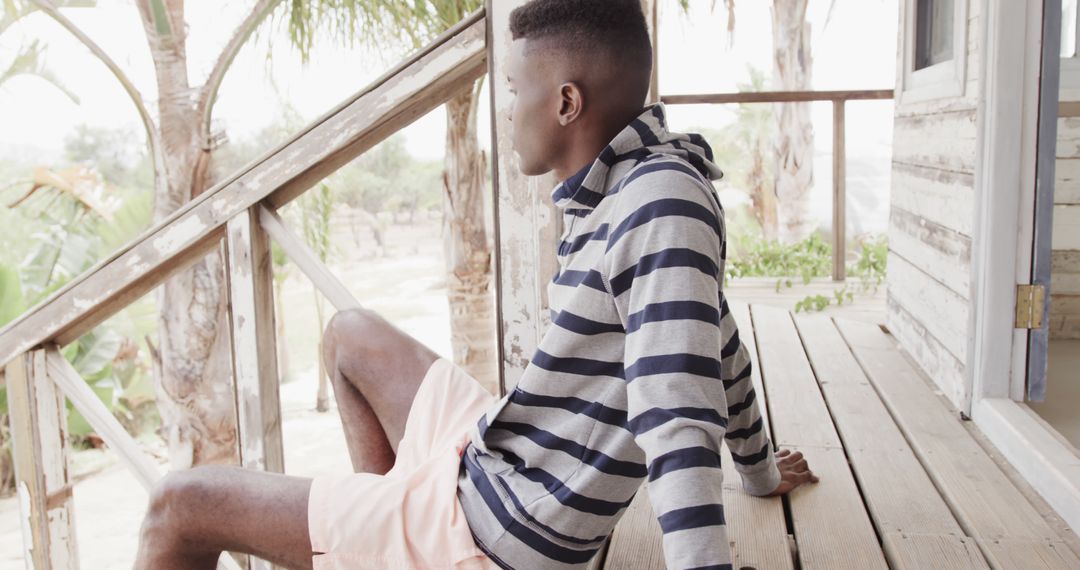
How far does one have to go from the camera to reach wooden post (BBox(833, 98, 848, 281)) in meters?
4.72

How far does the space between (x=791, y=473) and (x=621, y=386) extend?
0.85m

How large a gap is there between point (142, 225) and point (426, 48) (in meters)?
8.58

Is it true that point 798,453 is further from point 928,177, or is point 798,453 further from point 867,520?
point 928,177

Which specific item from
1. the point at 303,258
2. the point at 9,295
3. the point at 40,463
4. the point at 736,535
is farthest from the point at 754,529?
the point at 9,295

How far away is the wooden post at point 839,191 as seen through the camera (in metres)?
4.72

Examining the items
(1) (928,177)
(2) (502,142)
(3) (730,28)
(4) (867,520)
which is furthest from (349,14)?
(4) (867,520)

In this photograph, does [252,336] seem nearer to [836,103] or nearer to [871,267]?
[836,103]

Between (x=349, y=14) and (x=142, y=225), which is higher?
(x=349, y=14)

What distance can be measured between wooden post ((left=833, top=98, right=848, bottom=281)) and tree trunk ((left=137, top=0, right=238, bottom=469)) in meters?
3.32

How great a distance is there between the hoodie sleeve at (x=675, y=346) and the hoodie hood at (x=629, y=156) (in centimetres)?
8

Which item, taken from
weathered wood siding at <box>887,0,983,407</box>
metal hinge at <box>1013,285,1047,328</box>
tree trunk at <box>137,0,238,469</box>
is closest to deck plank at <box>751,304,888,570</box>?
weathered wood siding at <box>887,0,983,407</box>

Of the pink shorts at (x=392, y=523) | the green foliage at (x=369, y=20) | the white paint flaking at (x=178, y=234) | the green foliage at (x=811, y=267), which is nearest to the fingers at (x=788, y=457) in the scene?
the pink shorts at (x=392, y=523)

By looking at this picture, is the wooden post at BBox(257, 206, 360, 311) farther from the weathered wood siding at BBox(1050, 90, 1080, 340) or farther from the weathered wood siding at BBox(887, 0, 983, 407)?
the weathered wood siding at BBox(1050, 90, 1080, 340)

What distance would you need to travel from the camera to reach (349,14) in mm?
6191
